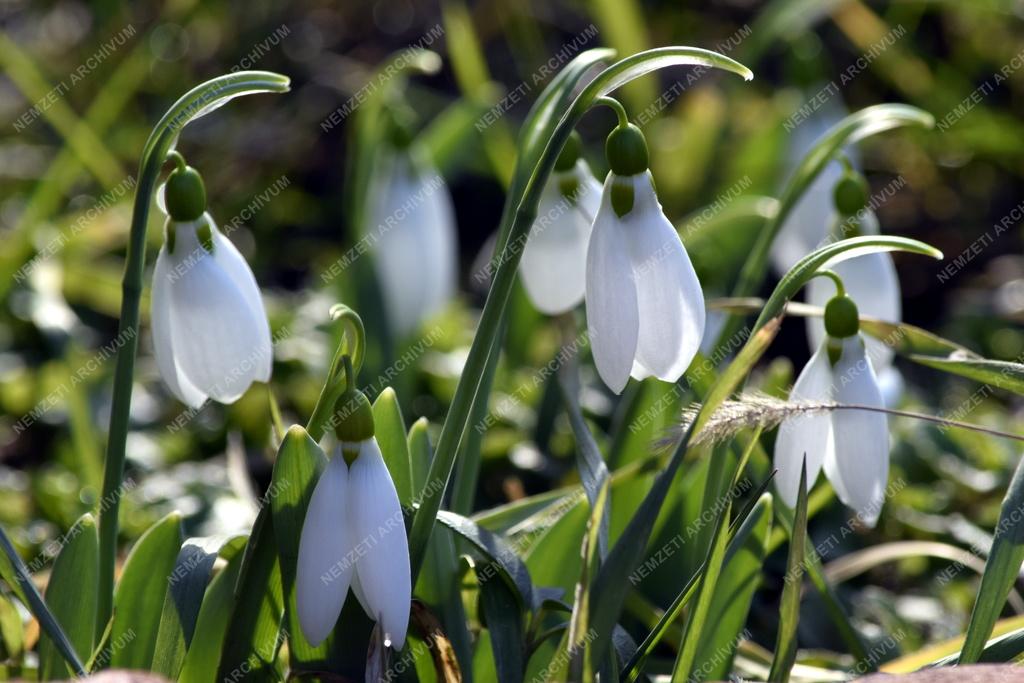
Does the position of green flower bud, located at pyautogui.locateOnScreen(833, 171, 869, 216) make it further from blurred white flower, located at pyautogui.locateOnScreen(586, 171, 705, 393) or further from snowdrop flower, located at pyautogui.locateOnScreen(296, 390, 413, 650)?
snowdrop flower, located at pyautogui.locateOnScreen(296, 390, 413, 650)

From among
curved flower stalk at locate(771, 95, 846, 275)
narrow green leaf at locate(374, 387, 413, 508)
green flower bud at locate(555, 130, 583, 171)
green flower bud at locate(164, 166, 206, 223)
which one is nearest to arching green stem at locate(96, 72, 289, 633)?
green flower bud at locate(164, 166, 206, 223)

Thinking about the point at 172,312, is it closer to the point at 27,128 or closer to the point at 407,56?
the point at 407,56

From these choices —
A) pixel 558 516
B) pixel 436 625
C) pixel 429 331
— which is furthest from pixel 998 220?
pixel 436 625

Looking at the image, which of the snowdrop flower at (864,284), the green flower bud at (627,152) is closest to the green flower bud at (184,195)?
the green flower bud at (627,152)

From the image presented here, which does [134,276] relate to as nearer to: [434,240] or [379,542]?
[379,542]

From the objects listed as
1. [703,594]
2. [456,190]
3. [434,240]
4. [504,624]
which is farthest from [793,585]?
[456,190]

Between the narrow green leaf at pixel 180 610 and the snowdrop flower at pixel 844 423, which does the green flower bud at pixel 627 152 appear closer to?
the snowdrop flower at pixel 844 423
